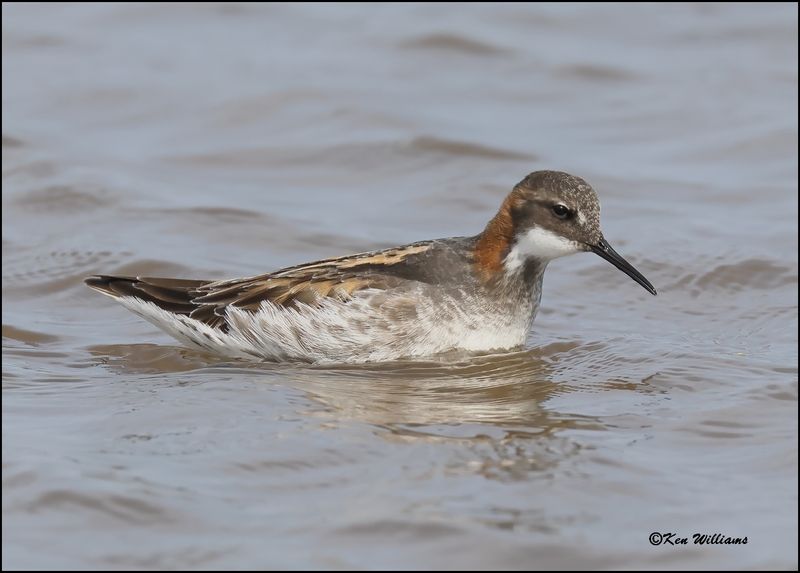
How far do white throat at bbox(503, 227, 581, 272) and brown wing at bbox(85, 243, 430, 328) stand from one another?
0.63 meters

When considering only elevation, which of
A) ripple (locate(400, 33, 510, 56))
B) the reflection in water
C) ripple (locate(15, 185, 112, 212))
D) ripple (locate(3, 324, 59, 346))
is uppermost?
ripple (locate(400, 33, 510, 56))

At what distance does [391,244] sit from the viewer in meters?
12.8

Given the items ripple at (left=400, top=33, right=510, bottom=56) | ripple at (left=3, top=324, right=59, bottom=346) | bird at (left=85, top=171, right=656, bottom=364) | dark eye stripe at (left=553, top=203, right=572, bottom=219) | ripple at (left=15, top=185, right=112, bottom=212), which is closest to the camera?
bird at (left=85, top=171, right=656, bottom=364)

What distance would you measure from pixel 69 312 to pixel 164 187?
9.48ft

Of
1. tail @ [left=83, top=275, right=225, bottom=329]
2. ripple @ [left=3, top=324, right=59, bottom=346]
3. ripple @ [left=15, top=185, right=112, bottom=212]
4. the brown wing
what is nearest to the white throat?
the brown wing

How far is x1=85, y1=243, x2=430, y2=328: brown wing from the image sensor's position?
985 cm

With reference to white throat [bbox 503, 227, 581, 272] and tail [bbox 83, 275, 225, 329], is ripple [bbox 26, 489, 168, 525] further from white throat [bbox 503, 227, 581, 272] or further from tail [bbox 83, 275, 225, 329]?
white throat [bbox 503, 227, 581, 272]

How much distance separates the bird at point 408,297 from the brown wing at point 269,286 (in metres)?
0.01

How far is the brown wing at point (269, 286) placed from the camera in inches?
388

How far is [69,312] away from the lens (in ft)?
37.8

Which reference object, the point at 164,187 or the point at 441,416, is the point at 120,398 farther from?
the point at 164,187

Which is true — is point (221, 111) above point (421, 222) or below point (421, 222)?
above

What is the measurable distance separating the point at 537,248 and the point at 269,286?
6.36 ft

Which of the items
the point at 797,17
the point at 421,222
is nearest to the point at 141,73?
the point at 421,222
